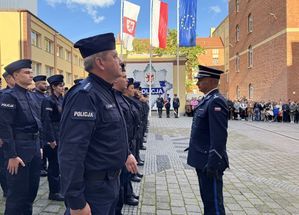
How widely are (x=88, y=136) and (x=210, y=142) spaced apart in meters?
1.74

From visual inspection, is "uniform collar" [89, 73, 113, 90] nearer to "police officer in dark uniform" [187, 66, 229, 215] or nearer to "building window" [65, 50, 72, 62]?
"police officer in dark uniform" [187, 66, 229, 215]

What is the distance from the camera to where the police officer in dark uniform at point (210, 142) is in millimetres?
3451

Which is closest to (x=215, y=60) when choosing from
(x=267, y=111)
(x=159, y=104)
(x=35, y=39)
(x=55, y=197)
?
(x=35, y=39)

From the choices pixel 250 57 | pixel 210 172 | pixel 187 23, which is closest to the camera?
pixel 210 172

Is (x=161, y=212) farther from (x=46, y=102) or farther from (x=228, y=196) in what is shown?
(x=46, y=102)

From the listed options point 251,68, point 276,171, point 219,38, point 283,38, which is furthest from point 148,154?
point 219,38

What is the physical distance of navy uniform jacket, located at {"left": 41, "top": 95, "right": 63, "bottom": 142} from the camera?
5273 millimetres

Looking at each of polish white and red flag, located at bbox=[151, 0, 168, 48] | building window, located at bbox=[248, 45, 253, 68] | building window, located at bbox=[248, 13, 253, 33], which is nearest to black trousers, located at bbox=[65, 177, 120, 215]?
polish white and red flag, located at bbox=[151, 0, 168, 48]

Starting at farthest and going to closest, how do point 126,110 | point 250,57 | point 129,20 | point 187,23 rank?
point 250,57 → point 187,23 → point 129,20 → point 126,110

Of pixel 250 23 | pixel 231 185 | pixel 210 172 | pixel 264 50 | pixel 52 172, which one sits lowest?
pixel 231 185

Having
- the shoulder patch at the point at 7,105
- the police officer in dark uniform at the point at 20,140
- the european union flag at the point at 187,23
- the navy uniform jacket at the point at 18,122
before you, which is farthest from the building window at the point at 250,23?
the shoulder patch at the point at 7,105

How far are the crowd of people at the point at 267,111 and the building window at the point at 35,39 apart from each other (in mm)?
19762

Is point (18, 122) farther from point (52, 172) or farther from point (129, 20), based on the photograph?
point (129, 20)

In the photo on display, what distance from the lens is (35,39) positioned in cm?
3225
